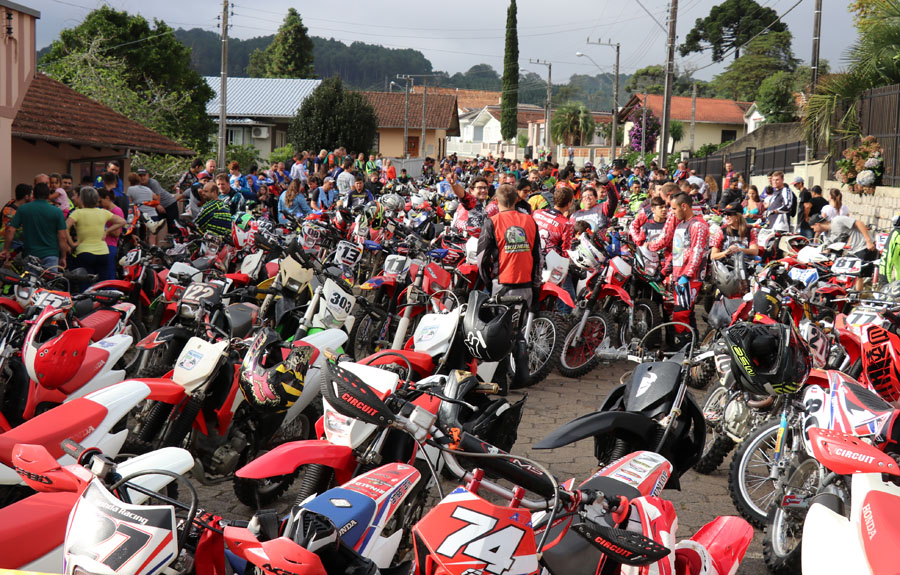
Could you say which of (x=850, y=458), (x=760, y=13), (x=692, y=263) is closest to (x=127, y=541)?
(x=850, y=458)

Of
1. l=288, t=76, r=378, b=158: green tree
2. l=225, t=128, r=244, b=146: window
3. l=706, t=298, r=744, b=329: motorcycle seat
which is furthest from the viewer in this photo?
l=225, t=128, r=244, b=146: window

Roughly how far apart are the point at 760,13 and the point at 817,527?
86.8 metres

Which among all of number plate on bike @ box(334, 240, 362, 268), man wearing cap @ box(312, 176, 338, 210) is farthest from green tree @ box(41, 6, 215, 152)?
number plate on bike @ box(334, 240, 362, 268)

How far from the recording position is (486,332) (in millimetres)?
5492

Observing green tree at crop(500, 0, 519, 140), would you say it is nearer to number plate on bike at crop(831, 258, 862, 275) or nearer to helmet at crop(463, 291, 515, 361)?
number plate on bike at crop(831, 258, 862, 275)

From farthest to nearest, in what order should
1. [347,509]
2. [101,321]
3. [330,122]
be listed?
[330,122] → [101,321] → [347,509]

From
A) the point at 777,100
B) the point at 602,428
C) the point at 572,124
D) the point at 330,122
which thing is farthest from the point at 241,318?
Result: the point at 572,124

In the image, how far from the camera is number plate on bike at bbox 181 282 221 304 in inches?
261

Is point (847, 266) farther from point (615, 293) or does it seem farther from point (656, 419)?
point (656, 419)

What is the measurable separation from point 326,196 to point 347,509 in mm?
14957

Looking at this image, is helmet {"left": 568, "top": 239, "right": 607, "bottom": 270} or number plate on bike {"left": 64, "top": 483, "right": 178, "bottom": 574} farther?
helmet {"left": 568, "top": 239, "right": 607, "bottom": 270}

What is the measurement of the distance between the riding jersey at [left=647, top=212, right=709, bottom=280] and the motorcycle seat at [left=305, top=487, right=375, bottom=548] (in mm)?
6496

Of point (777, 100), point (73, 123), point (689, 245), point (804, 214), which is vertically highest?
point (777, 100)

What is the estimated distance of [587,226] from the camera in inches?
377
